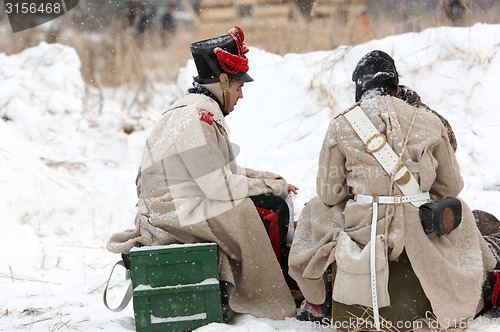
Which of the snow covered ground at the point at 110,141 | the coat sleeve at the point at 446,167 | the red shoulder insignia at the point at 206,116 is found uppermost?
the red shoulder insignia at the point at 206,116

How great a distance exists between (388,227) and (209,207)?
3.36 feet

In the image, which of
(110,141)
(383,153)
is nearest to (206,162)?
(383,153)

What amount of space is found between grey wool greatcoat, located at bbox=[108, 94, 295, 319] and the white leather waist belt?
69 cm

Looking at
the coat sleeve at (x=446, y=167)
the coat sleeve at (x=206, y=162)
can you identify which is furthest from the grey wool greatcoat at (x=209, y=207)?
the coat sleeve at (x=446, y=167)

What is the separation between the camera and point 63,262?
19.3 ft

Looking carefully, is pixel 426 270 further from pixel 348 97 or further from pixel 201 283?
pixel 348 97

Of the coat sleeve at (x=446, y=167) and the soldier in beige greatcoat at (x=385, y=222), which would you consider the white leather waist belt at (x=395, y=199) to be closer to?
the soldier in beige greatcoat at (x=385, y=222)

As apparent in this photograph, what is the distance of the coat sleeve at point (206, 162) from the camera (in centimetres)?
369

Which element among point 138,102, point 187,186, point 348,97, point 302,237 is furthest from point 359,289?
point 138,102

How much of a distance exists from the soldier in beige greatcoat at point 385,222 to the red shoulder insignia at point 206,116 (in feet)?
2.30

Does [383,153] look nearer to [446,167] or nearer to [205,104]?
[446,167]

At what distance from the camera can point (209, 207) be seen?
3.74 meters

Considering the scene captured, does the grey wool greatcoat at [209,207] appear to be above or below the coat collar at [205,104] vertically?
below

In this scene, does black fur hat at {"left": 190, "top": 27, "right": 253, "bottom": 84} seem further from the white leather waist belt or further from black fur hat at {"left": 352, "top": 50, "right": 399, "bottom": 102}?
the white leather waist belt
